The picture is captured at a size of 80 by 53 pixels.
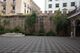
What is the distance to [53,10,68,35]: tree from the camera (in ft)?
133

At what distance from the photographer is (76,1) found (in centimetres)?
7044

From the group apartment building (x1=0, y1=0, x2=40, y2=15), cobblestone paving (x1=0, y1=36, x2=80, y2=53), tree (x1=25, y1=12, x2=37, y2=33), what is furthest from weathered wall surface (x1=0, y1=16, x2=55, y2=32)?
cobblestone paving (x1=0, y1=36, x2=80, y2=53)

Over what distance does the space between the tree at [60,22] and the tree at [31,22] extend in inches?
168

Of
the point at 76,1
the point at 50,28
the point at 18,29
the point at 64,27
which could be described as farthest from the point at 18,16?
the point at 76,1

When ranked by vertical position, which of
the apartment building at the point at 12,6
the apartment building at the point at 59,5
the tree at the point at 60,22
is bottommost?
the tree at the point at 60,22

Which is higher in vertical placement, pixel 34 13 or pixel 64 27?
pixel 34 13

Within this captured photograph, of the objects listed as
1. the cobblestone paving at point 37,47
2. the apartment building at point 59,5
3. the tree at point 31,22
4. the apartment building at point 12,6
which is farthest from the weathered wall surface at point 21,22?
the apartment building at point 59,5

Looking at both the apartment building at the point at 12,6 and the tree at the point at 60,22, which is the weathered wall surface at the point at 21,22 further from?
the apartment building at the point at 12,6

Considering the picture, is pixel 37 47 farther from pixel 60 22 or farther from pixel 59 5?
pixel 59 5

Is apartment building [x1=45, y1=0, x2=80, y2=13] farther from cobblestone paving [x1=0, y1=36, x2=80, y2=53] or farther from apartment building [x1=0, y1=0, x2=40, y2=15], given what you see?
cobblestone paving [x1=0, y1=36, x2=80, y2=53]

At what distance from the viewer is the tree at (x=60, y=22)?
4043 cm

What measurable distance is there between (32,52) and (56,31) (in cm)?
2963

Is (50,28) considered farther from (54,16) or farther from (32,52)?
(32,52)

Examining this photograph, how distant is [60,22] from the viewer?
4081 cm
